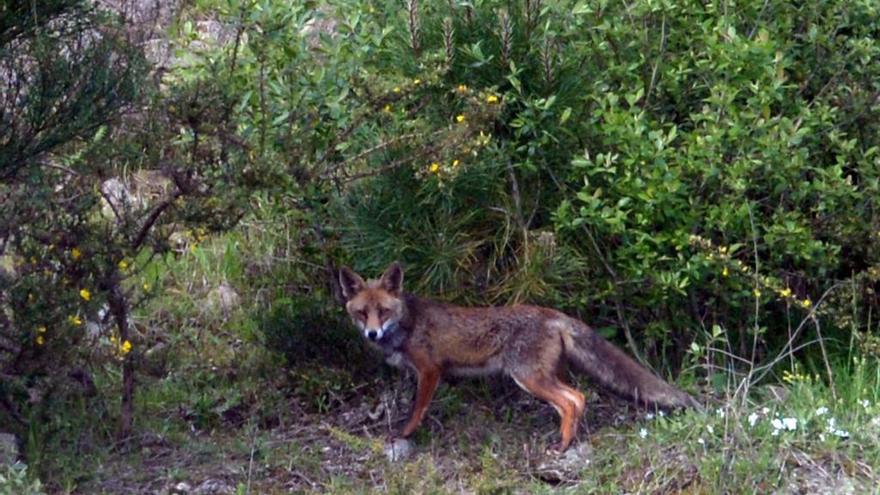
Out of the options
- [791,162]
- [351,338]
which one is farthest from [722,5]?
[351,338]

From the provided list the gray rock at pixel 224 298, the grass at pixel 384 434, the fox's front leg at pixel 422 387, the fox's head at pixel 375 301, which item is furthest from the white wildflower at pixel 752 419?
the gray rock at pixel 224 298

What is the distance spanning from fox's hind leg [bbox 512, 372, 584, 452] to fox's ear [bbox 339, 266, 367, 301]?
3.83ft

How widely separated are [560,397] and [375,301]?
132cm

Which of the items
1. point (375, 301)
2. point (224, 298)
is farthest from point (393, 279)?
point (224, 298)

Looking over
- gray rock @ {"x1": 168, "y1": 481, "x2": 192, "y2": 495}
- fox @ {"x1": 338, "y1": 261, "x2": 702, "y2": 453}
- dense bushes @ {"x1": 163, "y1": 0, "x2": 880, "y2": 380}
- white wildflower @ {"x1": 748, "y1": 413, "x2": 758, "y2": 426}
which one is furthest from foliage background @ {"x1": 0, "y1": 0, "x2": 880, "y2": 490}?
gray rock @ {"x1": 168, "y1": 481, "x2": 192, "y2": 495}

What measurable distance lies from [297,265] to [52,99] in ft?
12.0

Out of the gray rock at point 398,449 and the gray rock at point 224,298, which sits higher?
the gray rock at point 224,298

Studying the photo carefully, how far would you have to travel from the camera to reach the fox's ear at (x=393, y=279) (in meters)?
8.67

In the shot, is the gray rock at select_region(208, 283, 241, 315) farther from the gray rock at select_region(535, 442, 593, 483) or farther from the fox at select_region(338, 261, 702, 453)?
the gray rock at select_region(535, 442, 593, 483)

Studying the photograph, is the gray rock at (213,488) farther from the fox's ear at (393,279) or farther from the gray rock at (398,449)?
the fox's ear at (393,279)

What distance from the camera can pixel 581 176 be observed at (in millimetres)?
9188

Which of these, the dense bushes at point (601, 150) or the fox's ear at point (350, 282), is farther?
the fox's ear at point (350, 282)

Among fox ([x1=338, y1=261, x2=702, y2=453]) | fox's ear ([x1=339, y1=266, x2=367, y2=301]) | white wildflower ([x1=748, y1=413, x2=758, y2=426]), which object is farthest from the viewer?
fox's ear ([x1=339, y1=266, x2=367, y2=301])

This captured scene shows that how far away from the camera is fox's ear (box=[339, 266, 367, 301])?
880 cm
